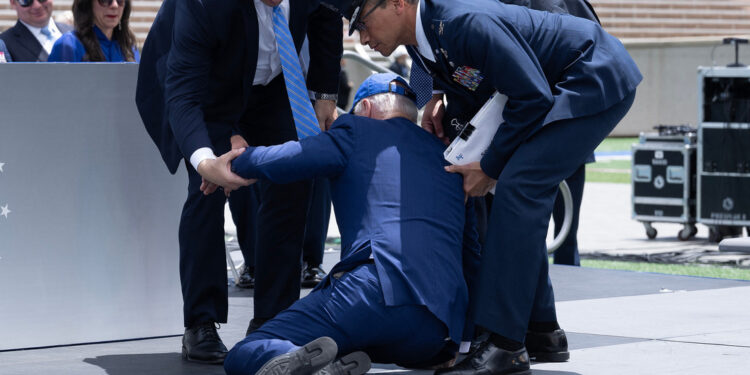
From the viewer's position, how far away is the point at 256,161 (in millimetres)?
3912

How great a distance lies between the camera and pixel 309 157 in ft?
12.6

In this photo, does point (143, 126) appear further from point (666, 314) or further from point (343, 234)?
point (666, 314)

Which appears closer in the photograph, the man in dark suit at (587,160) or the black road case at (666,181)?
the man in dark suit at (587,160)

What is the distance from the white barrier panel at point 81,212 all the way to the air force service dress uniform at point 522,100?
1365 millimetres

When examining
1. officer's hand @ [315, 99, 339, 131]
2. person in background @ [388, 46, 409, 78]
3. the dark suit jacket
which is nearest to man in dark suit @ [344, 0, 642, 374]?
officer's hand @ [315, 99, 339, 131]

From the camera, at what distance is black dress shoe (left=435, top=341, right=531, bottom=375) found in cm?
389

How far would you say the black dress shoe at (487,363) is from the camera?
3.89m

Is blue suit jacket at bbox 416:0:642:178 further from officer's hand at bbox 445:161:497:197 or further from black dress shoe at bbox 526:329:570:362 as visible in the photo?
black dress shoe at bbox 526:329:570:362

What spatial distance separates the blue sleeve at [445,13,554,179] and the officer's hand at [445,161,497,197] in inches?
3.2

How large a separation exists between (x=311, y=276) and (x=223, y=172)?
2.45 meters

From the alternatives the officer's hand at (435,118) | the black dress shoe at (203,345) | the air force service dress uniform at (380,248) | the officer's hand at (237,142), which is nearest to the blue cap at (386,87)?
the air force service dress uniform at (380,248)

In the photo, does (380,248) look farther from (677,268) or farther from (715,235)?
(715,235)

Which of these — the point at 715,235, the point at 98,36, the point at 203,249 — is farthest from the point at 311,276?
the point at 715,235

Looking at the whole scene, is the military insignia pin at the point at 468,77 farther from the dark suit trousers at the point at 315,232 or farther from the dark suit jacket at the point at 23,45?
the dark suit jacket at the point at 23,45
